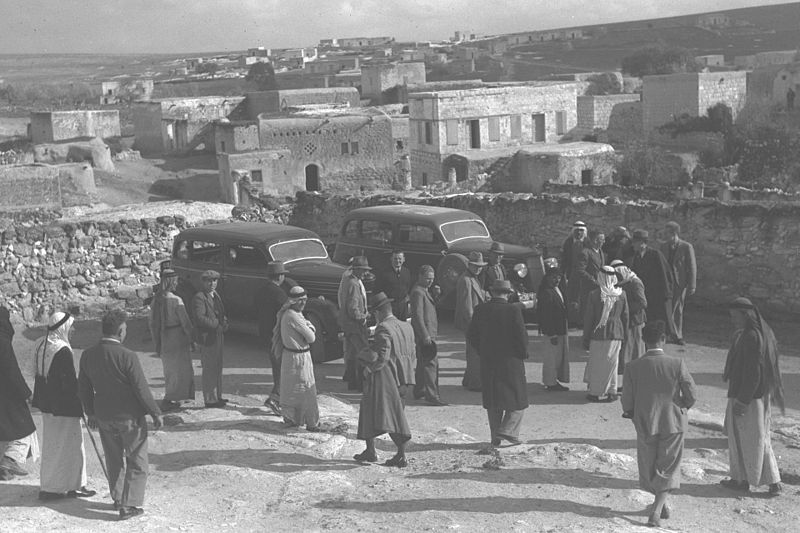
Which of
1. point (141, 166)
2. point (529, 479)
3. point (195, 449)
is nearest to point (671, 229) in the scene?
point (529, 479)

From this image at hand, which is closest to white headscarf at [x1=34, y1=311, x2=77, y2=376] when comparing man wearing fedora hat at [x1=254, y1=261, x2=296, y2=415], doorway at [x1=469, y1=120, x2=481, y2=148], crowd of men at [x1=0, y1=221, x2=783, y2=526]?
crowd of men at [x1=0, y1=221, x2=783, y2=526]

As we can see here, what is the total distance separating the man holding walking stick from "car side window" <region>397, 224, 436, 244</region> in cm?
763

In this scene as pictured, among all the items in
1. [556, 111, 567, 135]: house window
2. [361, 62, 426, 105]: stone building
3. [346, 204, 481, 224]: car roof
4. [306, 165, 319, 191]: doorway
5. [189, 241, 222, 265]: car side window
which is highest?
[361, 62, 426, 105]: stone building

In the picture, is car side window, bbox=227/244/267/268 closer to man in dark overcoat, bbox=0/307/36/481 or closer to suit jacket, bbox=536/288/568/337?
suit jacket, bbox=536/288/568/337

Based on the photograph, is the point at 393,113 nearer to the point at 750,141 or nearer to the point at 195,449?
the point at 750,141

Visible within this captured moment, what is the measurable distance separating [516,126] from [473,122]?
2987 millimetres

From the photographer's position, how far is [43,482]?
8.11m

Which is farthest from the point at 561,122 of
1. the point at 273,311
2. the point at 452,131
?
the point at 273,311

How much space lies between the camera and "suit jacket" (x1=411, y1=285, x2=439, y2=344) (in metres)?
10.8

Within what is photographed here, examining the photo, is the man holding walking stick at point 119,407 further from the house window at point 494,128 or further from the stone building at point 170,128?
the stone building at point 170,128

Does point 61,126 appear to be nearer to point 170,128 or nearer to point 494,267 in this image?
point 170,128

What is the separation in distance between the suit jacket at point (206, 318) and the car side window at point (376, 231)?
493 centimetres

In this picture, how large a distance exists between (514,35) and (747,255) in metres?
187

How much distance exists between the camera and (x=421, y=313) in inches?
426
